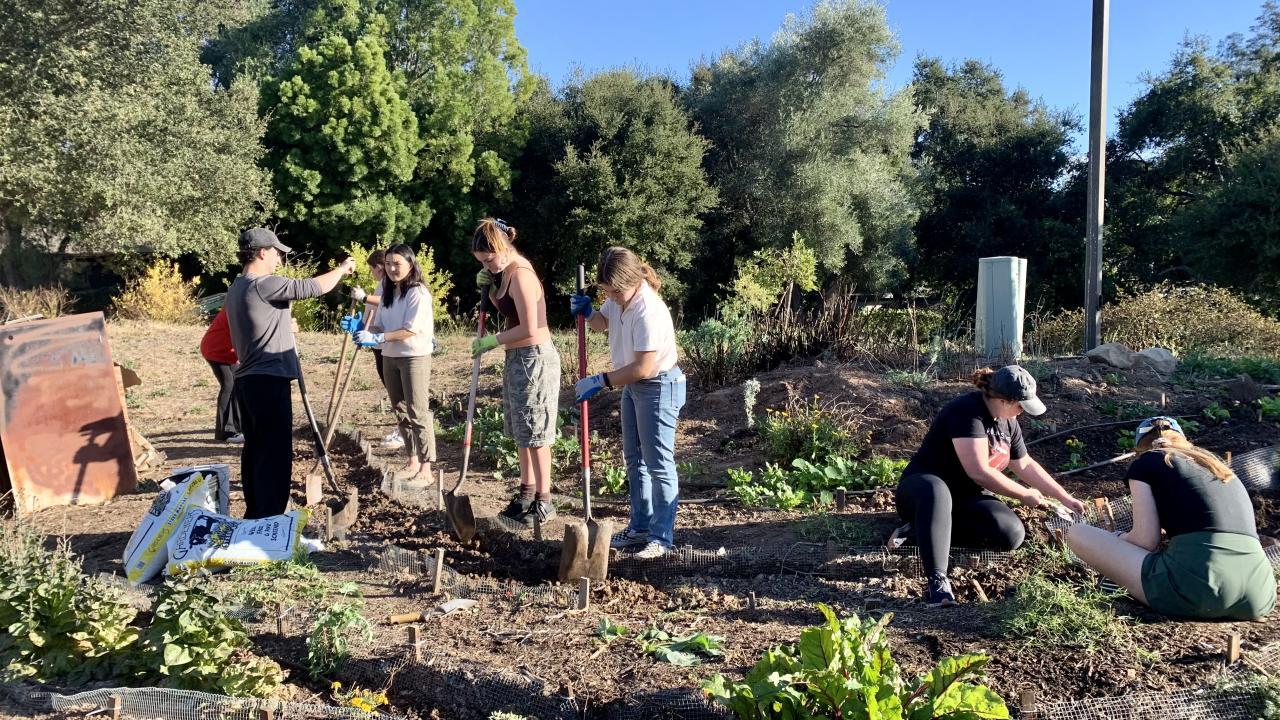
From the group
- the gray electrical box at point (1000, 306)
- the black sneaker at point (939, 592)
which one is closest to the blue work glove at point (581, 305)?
the black sneaker at point (939, 592)

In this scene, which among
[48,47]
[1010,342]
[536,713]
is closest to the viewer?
[536,713]

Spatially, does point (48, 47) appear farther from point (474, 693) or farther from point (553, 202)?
point (474, 693)

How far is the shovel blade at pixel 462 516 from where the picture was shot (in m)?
4.63

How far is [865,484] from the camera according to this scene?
553 cm

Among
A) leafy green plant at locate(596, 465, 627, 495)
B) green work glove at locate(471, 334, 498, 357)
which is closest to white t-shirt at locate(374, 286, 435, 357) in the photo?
green work glove at locate(471, 334, 498, 357)

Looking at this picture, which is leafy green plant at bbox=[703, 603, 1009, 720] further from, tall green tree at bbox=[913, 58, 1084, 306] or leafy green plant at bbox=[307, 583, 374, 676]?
tall green tree at bbox=[913, 58, 1084, 306]

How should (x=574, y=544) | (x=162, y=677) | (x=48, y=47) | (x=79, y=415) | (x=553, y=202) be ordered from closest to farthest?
(x=162, y=677), (x=574, y=544), (x=79, y=415), (x=48, y=47), (x=553, y=202)

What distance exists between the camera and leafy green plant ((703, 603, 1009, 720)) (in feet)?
7.75

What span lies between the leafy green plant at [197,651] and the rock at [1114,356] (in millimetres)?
7170

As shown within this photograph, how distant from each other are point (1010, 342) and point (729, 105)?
15132 mm

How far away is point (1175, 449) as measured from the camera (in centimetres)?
346

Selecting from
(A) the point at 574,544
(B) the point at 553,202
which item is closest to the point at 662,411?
(A) the point at 574,544

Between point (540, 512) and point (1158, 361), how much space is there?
5889 mm

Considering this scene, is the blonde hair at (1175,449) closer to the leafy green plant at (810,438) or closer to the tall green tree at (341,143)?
the leafy green plant at (810,438)
